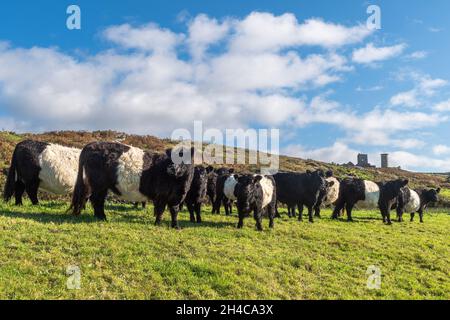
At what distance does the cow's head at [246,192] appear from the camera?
15.6 metres

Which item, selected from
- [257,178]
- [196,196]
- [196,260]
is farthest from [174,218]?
[196,260]

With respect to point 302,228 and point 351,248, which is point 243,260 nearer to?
point 351,248

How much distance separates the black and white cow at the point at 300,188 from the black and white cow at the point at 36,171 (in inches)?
405

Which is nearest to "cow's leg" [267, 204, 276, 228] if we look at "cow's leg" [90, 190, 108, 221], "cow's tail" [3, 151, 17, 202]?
"cow's leg" [90, 190, 108, 221]

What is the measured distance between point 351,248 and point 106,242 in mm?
7917

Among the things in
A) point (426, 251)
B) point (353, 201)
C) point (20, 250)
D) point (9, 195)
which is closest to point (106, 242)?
point (20, 250)

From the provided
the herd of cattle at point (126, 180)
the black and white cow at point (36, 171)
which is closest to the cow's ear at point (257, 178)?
the herd of cattle at point (126, 180)

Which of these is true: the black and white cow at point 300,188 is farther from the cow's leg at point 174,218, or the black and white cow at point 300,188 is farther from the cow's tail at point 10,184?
the cow's tail at point 10,184

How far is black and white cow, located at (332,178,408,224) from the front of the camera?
23.6 meters

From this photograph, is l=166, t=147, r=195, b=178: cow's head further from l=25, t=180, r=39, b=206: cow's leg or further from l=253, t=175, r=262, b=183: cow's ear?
l=25, t=180, r=39, b=206: cow's leg

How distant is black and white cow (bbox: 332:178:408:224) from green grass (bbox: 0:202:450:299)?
24.9ft

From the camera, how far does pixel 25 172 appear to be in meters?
15.7
